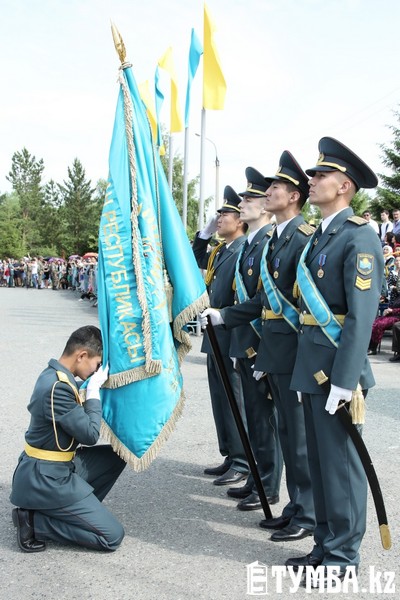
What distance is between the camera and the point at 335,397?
337cm

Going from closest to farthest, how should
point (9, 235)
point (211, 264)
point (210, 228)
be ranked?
1. point (211, 264)
2. point (210, 228)
3. point (9, 235)

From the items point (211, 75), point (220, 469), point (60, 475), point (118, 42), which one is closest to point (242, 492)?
point (220, 469)

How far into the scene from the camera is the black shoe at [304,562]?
3566 millimetres

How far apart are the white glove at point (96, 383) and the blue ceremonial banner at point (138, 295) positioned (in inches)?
1.9

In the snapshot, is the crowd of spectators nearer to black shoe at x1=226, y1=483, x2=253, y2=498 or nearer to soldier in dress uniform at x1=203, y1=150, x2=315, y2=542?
black shoe at x1=226, y1=483, x2=253, y2=498

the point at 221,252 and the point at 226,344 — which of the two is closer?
the point at 226,344

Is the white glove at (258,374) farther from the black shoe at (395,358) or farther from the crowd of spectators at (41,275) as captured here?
the crowd of spectators at (41,275)

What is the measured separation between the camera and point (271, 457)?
467 centimetres

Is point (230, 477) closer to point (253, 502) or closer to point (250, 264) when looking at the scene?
point (253, 502)

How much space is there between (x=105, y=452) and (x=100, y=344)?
719 mm

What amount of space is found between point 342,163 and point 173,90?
10.9 metres

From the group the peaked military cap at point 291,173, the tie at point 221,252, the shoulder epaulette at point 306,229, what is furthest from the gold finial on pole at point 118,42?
the tie at point 221,252

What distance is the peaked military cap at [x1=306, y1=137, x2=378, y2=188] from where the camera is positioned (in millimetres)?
3570

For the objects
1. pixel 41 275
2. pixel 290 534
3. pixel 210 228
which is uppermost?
pixel 210 228
